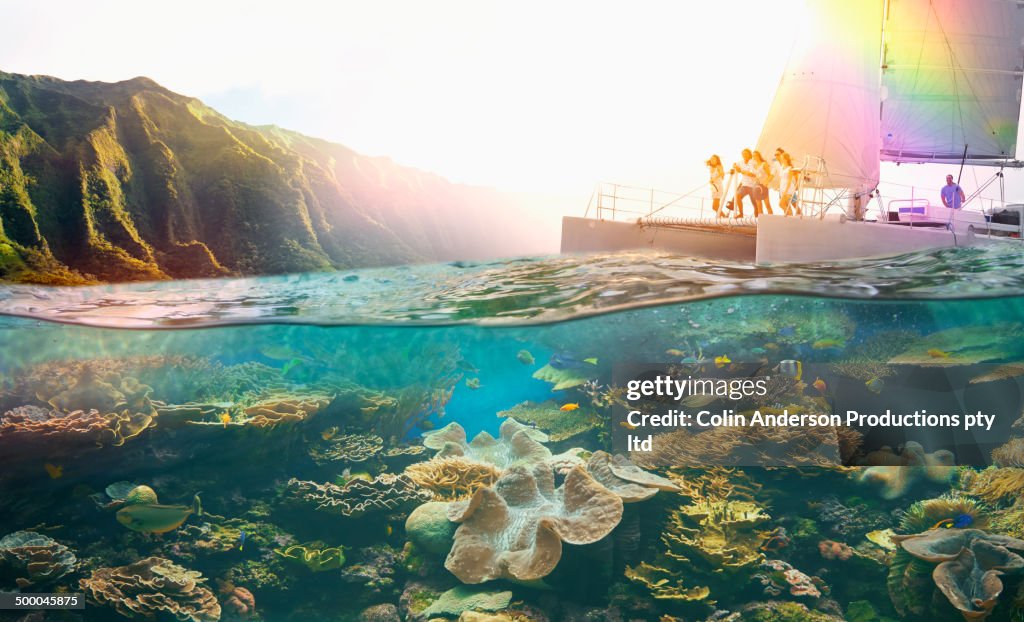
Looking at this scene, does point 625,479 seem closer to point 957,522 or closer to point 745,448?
point 745,448

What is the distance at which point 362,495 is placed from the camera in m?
6.97

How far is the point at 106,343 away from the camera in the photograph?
8.67 m

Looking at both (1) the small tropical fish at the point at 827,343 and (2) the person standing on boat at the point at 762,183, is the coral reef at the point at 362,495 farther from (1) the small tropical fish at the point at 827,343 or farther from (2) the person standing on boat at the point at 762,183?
(2) the person standing on boat at the point at 762,183

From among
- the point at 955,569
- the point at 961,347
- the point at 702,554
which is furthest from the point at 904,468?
the point at 702,554

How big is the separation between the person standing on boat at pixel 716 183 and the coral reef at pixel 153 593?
8080 millimetres

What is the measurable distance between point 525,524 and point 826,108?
8.84 meters

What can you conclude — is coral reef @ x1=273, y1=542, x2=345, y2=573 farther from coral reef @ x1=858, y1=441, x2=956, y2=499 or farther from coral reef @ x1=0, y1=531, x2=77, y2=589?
coral reef @ x1=858, y1=441, x2=956, y2=499

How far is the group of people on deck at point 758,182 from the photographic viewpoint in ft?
34.8

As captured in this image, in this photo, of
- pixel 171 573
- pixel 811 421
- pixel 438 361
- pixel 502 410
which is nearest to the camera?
pixel 171 573

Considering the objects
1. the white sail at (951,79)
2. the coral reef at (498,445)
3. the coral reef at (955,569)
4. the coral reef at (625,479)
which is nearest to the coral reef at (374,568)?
the coral reef at (498,445)

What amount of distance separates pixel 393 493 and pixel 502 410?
74.0 inches

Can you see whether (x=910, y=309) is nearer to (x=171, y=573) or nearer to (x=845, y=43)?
(x=845, y=43)

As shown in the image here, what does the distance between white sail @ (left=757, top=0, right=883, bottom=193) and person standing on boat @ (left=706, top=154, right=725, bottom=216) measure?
64.1 inches

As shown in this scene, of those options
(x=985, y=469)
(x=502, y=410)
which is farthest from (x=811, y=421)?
(x=502, y=410)
